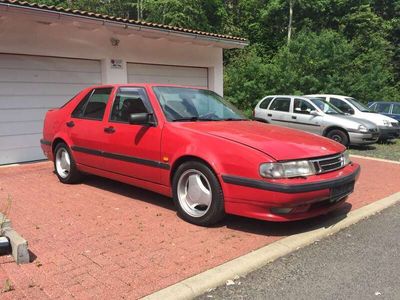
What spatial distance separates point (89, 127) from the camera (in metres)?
6.44

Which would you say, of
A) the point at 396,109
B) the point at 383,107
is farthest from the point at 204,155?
the point at 383,107

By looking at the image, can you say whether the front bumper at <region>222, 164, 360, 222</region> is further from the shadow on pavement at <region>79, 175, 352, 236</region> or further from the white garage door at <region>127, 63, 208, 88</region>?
the white garage door at <region>127, 63, 208, 88</region>

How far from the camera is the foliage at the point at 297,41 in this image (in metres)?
22.1

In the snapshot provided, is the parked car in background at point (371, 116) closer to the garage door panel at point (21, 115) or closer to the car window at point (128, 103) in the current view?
the garage door panel at point (21, 115)

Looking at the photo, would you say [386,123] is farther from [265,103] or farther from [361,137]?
[265,103]

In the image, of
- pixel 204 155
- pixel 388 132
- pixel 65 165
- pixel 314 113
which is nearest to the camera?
pixel 204 155

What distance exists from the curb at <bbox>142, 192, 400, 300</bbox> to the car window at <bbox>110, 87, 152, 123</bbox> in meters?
2.41

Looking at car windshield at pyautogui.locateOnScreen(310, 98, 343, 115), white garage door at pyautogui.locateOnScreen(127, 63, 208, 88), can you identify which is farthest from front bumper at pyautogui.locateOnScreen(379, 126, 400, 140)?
white garage door at pyautogui.locateOnScreen(127, 63, 208, 88)

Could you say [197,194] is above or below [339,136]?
above

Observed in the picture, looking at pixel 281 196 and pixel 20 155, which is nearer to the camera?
pixel 281 196

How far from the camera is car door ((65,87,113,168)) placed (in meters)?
6.26

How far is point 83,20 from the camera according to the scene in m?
9.39

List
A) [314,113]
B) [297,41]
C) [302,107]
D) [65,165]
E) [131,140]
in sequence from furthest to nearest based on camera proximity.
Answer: [297,41], [302,107], [314,113], [65,165], [131,140]

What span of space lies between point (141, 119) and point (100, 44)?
6.10m
